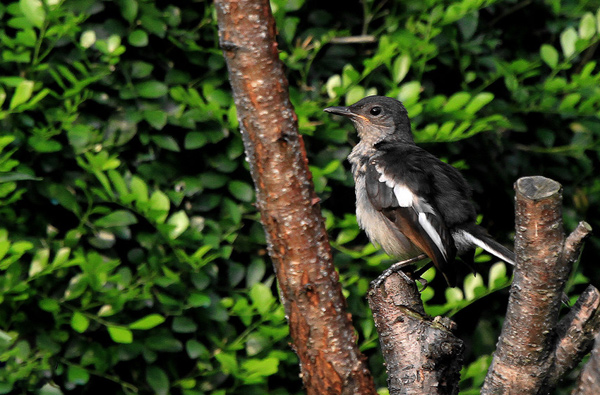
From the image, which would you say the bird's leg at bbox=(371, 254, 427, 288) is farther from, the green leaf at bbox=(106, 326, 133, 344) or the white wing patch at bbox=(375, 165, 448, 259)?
the green leaf at bbox=(106, 326, 133, 344)

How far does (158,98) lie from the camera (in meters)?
3.81

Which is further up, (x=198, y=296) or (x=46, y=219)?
(x=46, y=219)

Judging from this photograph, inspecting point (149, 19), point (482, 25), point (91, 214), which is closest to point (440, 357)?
point (91, 214)

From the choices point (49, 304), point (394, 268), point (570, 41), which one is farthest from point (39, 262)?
point (570, 41)

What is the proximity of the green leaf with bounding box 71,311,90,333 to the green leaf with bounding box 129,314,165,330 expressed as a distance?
0.68 feet

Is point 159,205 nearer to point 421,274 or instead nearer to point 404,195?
point 404,195

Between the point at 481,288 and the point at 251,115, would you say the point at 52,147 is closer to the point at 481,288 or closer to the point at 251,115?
the point at 251,115

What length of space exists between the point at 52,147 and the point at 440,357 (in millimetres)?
2062

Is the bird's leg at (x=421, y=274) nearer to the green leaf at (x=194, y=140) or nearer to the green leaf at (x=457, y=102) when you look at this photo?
the green leaf at (x=457, y=102)

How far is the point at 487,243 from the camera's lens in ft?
11.7

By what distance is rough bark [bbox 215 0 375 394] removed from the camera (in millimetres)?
2555

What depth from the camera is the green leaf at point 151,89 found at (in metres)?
3.71

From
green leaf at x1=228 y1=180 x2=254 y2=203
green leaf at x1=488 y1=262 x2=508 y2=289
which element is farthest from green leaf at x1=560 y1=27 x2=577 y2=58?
green leaf at x1=228 y1=180 x2=254 y2=203

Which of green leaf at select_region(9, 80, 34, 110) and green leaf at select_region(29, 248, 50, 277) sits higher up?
green leaf at select_region(9, 80, 34, 110)
